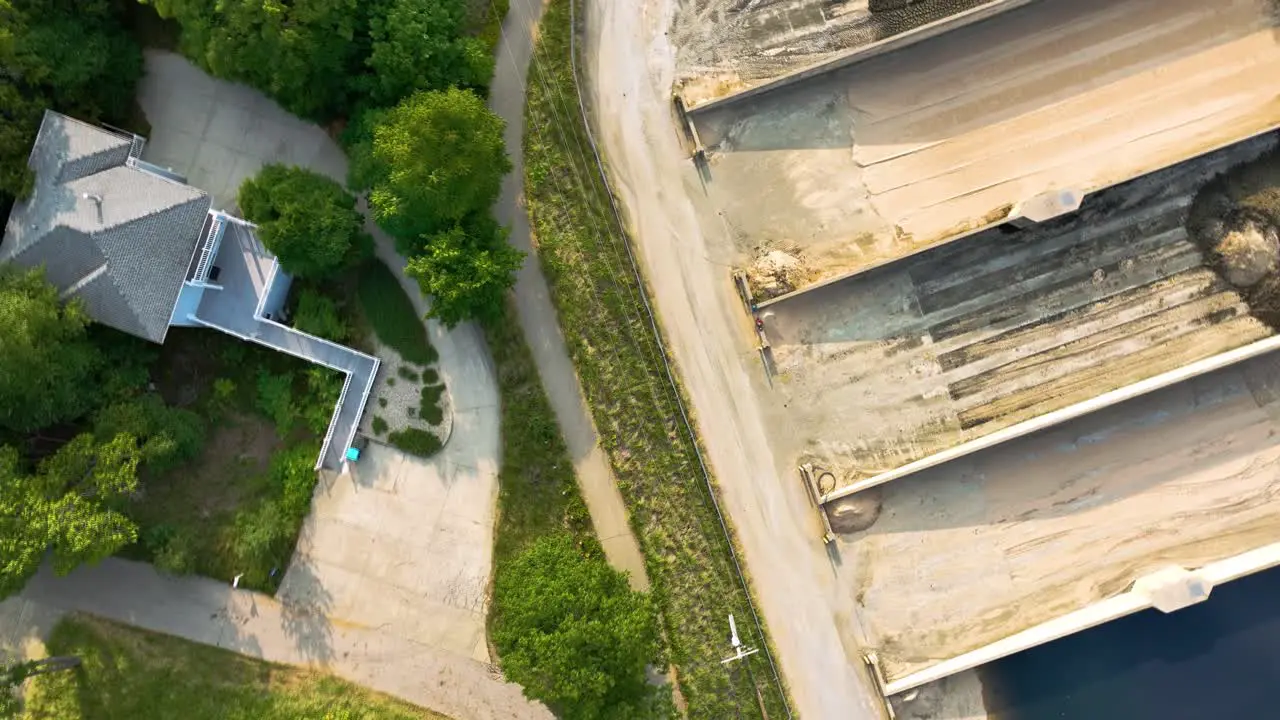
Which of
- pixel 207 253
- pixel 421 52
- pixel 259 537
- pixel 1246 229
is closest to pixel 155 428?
pixel 259 537

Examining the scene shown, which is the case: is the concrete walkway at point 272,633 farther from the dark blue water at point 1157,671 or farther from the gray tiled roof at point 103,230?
the dark blue water at point 1157,671

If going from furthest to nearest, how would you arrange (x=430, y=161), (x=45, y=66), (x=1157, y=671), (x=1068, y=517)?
(x=1157, y=671) < (x=1068, y=517) < (x=45, y=66) < (x=430, y=161)

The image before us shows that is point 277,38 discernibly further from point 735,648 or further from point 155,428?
point 735,648

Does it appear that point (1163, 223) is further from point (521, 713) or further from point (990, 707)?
point (521, 713)

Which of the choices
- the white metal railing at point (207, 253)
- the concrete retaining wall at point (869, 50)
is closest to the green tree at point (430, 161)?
the white metal railing at point (207, 253)

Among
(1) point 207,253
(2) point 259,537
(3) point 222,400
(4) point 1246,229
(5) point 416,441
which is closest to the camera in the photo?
(1) point 207,253

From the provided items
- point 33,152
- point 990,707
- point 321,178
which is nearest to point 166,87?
point 33,152
